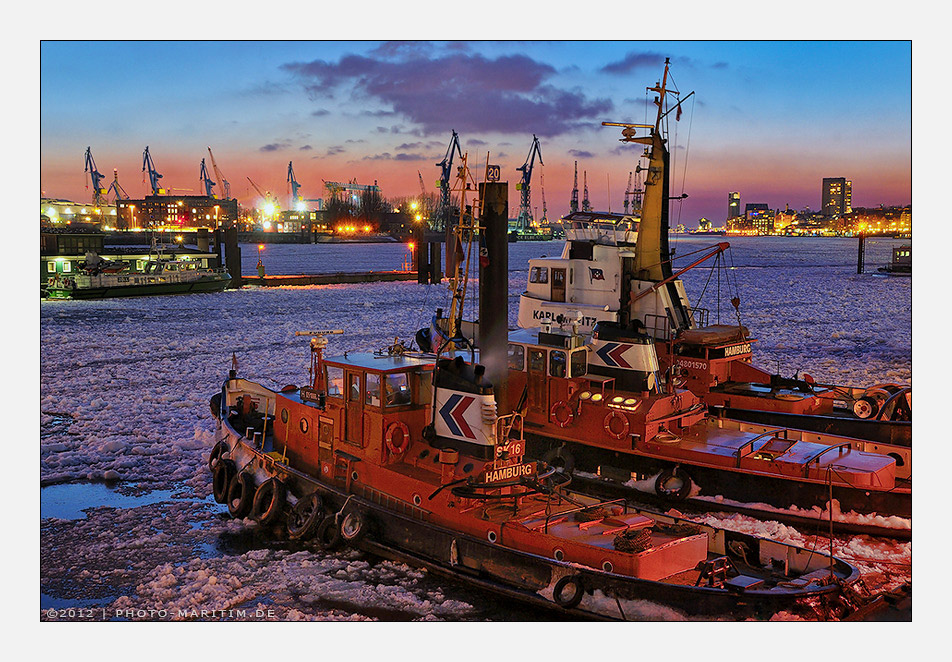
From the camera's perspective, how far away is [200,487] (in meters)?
12.2

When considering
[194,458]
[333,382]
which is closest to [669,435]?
[333,382]

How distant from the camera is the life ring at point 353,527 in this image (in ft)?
30.7

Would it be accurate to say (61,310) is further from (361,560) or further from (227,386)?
(361,560)

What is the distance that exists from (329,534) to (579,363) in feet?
14.3

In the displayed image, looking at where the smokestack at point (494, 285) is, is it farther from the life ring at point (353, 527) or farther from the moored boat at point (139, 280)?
the moored boat at point (139, 280)

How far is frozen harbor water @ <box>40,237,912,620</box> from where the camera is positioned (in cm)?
→ 873

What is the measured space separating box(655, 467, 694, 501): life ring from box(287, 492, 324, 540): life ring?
4.30 meters

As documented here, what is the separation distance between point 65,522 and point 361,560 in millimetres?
4099

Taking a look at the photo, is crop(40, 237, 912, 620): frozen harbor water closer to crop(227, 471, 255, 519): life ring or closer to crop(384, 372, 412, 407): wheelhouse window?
crop(227, 471, 255, 519): life ring

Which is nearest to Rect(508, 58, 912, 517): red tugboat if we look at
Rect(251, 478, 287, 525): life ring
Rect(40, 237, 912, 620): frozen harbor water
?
Rect(40, 237, 912, 620): frozen harbor water

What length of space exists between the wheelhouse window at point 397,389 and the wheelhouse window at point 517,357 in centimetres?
314

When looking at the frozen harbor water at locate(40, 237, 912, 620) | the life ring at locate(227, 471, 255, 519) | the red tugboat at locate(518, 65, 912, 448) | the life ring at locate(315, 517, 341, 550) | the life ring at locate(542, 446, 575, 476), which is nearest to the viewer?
the frozen harbor water at locate(40, 237, 912, 620)

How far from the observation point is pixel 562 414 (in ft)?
39.9

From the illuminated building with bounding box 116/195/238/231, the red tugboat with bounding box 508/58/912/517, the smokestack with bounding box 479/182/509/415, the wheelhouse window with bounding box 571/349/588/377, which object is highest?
the illuminated building with bounding box 116/195/238/231
